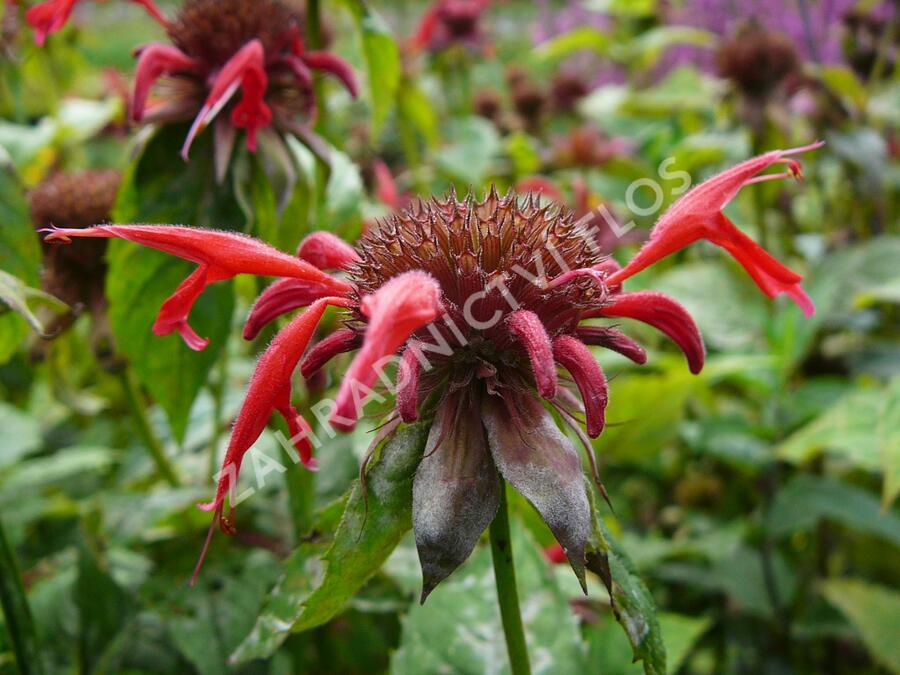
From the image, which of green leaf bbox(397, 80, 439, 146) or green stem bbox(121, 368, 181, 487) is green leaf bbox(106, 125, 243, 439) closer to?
green stem bbox(121, 368, 181, 487)

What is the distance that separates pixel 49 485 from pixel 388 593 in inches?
29.2

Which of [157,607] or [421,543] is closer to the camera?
[421,543]

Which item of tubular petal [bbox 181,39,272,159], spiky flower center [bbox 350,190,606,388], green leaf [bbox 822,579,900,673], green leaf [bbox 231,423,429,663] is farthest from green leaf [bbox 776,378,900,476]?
tubular petal [bbox 181,39,272,159]

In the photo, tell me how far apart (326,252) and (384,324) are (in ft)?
0.85

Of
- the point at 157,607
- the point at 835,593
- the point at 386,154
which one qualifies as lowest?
the point at 386,154

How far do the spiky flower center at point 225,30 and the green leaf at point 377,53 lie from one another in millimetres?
116

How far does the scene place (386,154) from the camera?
13.7 ft

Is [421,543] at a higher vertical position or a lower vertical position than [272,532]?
higher

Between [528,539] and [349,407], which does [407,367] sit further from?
[528,539]

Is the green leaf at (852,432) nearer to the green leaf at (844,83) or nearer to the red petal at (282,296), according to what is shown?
the red petal at (282,296)

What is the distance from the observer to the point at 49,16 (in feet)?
2.82

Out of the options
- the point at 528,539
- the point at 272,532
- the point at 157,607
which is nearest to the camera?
the point at 528,539

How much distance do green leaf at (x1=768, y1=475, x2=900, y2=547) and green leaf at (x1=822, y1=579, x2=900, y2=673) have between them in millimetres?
83

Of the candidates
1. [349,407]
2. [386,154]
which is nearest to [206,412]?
[349,407]
